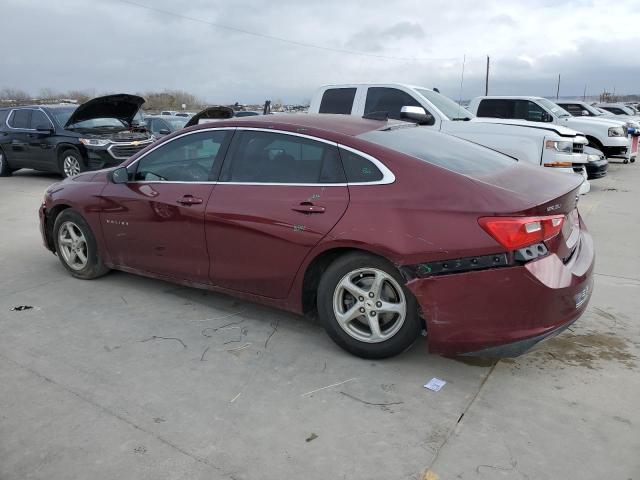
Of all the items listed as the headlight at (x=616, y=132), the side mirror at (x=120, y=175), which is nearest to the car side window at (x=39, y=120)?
the side mirror at (x=120, y=175)

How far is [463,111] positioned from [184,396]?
7.70 metres

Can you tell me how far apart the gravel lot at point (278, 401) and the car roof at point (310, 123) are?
57.4 inches

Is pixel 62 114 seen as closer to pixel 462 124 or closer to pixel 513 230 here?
pixel 462 124

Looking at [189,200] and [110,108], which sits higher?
[110,108]

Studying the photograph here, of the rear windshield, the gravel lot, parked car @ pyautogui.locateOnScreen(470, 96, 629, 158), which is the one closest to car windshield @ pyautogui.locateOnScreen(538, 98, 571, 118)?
parked car @ pyautogui.locateOnScreen(470, 96, 629, 158)

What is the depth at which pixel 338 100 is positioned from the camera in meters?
9.07

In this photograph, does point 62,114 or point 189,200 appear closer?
point 189,200

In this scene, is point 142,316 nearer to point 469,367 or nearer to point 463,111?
point 469,367

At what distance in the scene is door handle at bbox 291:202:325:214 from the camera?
3516 millimetres

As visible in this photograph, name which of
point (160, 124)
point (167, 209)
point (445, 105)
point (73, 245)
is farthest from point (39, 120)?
point (167, 209)

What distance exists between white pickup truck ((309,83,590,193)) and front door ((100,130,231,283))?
466cm

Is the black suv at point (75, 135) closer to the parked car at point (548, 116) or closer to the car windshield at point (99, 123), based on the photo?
the car windshield at point (99, 123)

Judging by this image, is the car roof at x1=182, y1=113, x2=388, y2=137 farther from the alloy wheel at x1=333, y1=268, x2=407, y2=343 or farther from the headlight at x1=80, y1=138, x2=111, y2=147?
the headlight at x1=80, y1=138, x2=111, y2=147

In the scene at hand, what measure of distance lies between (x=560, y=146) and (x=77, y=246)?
6939 millimetres
